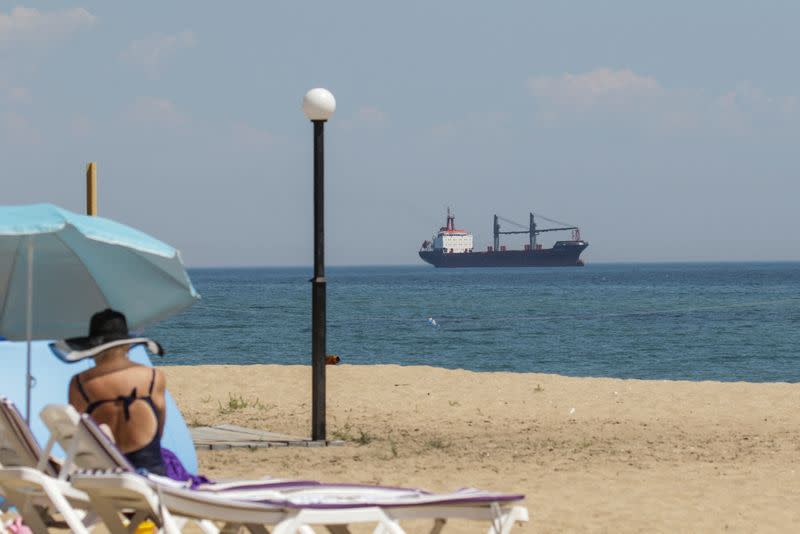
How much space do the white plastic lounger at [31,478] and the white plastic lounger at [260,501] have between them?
90 mm

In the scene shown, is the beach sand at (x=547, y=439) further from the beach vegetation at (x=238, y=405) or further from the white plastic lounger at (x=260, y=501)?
the white plastic lounger at (x=260, y=501)

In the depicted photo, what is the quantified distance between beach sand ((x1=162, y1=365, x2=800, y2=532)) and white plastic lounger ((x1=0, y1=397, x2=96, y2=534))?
7.79 feet

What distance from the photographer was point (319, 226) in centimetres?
933

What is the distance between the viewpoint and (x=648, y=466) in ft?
28.3

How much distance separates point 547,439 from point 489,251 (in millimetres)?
165351

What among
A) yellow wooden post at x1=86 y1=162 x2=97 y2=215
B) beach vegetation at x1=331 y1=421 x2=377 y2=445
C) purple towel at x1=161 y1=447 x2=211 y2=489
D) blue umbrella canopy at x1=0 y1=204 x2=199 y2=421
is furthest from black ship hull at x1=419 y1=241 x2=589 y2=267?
purple towel at x1=161 y1=447 x2=211 y2=489

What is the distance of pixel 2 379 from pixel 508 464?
3693 millimetres

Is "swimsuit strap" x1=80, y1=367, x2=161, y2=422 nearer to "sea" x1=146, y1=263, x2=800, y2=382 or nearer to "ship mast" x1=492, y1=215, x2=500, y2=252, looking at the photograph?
"sea" x1=146, y1=263, x2=800, y2=382

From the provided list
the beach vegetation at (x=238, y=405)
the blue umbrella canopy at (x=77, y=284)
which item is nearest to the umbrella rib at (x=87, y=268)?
the blue umbrella canopy at (x=77, y=284)

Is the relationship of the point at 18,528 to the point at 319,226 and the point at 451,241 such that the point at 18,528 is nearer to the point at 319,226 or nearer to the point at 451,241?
the point at 319,226

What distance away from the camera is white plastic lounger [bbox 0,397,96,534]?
421cm

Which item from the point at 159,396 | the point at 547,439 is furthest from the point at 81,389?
the point at 547,439

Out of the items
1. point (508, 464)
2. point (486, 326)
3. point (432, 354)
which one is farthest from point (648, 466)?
point (486, 326)

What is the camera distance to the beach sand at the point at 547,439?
23.1 ft
